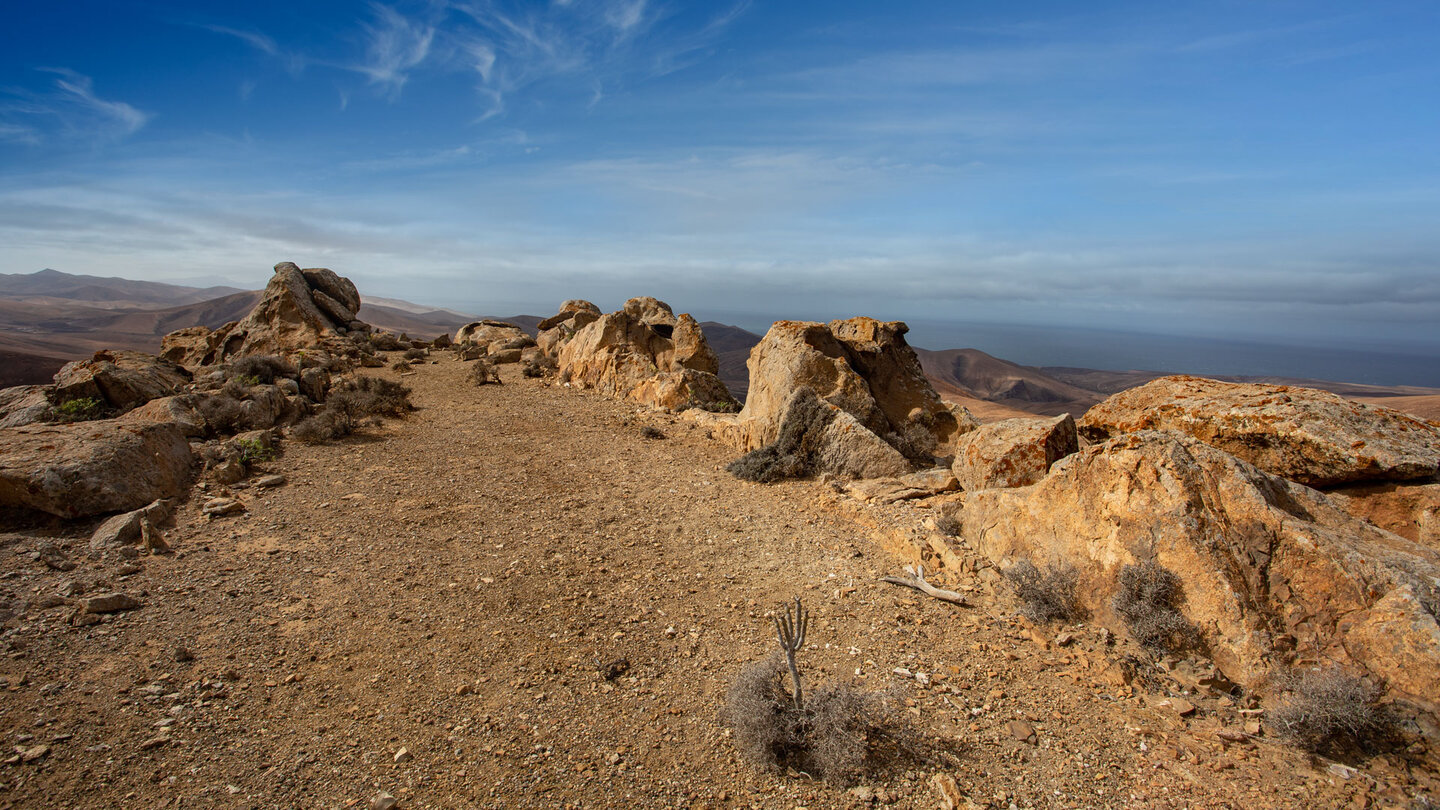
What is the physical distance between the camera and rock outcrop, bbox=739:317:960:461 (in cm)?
1009

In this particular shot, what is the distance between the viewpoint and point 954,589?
568cm

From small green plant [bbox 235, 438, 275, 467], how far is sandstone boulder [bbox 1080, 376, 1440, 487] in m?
12.1

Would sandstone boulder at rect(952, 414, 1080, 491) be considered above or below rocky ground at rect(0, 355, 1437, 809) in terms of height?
above

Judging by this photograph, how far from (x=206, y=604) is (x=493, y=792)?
387 centimetres

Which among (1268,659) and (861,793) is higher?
(1268,659)

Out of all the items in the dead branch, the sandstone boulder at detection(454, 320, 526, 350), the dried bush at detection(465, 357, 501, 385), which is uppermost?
the sandstone boulder at detection(454, 320, 526, 350)

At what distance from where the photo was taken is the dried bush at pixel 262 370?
497 inches

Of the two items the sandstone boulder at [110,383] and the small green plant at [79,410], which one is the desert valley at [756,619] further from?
the sandstone boulder at [110,383]

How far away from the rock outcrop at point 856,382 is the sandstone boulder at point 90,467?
8308mm

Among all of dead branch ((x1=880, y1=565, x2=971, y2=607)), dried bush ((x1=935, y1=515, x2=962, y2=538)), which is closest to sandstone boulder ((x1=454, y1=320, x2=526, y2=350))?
dried bush ((x1=935, y1=515, x2=962, y2=538))

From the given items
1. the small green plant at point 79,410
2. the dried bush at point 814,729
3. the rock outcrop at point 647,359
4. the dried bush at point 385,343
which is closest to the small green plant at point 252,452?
the small green plant at point 79,410

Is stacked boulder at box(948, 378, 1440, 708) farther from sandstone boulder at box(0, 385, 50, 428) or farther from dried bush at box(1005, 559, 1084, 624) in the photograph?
sandstone boulder at box(0, 385, 50, 428)

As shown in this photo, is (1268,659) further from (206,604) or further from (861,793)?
(206,604)

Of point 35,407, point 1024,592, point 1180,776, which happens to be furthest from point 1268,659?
point 35,407
